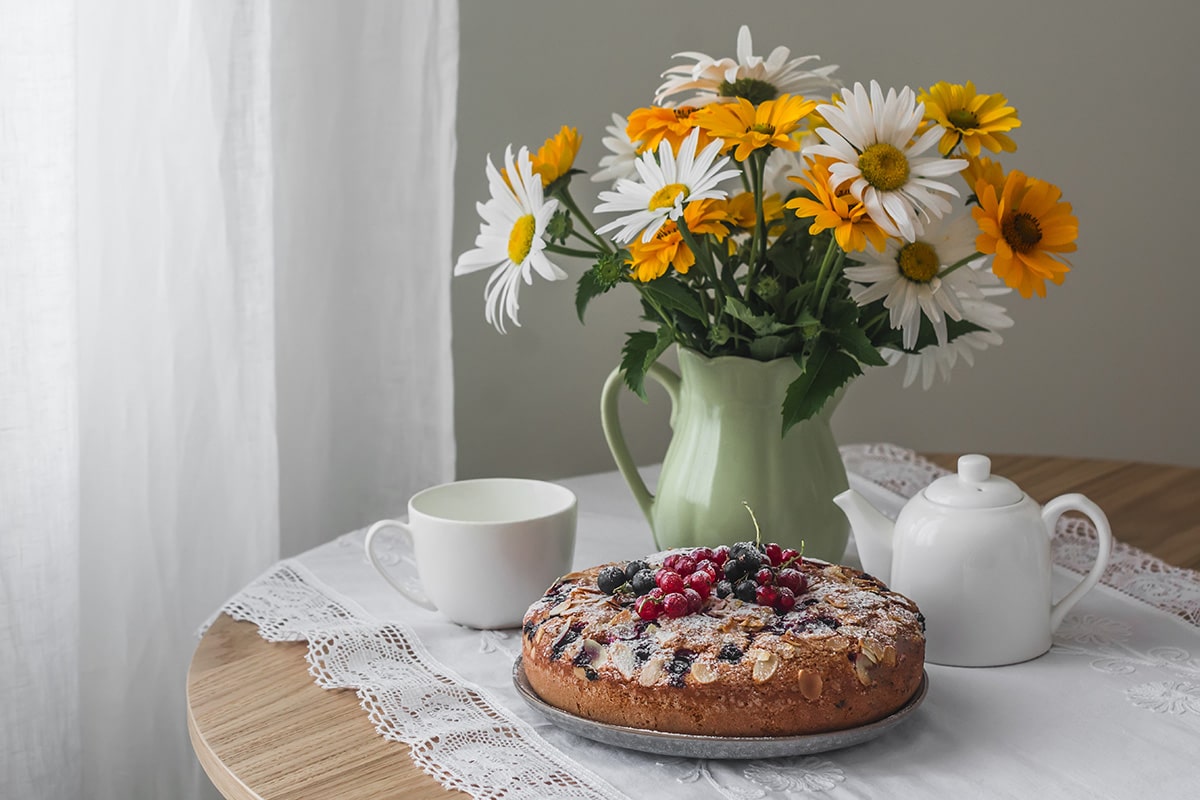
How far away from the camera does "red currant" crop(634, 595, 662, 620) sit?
819mm

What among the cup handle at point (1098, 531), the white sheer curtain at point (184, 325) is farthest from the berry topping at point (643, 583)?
the white sheer curtain at point (184, 325)

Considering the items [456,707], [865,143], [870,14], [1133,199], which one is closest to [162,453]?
[456,707]

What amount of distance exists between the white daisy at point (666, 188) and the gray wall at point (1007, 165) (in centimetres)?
93

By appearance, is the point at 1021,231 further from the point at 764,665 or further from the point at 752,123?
the point at 764,665

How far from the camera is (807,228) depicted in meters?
1.03

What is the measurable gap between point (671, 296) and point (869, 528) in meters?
0.25

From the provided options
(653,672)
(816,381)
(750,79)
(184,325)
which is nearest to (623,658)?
(653,672)

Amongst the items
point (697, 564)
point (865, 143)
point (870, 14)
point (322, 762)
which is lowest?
point (322, 762)

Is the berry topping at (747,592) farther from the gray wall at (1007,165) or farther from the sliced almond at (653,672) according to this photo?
the gray wall at (1007,165)

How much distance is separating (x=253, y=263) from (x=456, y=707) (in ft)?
2.39

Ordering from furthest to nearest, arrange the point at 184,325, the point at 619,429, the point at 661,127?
the point at 184,325, the point at 619,429, the point at 661,127

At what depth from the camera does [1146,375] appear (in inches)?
101

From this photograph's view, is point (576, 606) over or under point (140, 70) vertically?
under

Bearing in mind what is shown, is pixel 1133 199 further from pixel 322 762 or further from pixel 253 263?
pixel 322 762
